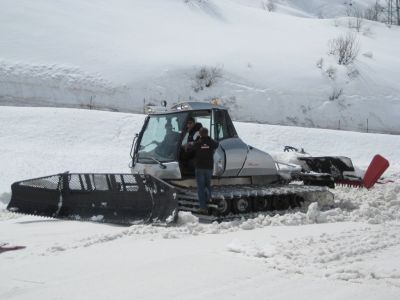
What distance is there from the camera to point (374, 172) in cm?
1420

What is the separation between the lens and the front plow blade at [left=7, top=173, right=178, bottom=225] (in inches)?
368

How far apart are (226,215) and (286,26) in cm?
4554

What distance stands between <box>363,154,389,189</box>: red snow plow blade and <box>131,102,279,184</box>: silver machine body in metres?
3.75

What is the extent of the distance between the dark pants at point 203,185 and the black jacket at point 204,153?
0.34 ft

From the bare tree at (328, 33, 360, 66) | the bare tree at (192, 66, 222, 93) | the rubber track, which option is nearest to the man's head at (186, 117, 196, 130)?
the rubber track

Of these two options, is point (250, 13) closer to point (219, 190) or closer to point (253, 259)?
point (219, 190)

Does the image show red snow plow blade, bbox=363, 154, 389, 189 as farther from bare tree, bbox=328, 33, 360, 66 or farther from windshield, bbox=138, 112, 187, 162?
bare tree, bbox=328, 33, 360, 66

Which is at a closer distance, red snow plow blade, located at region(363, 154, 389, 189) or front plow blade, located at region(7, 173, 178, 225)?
front plow blade, located at region(7, 173, 178, 225)

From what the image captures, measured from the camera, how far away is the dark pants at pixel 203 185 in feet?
31.6

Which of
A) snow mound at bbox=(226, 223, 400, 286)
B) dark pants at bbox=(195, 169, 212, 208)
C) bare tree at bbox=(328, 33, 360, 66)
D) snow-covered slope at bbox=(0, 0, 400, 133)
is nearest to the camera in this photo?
snow mound at bbox=(226, 223, 400, 286)

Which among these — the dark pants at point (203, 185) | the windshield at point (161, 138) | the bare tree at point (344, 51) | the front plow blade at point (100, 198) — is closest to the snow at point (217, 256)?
the front plow blade at point (100, 198)

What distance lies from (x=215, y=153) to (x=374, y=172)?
204 inches

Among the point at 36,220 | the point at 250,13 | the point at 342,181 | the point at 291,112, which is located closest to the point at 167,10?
the point at 250,13

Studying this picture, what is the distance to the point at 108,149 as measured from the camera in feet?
65.2
